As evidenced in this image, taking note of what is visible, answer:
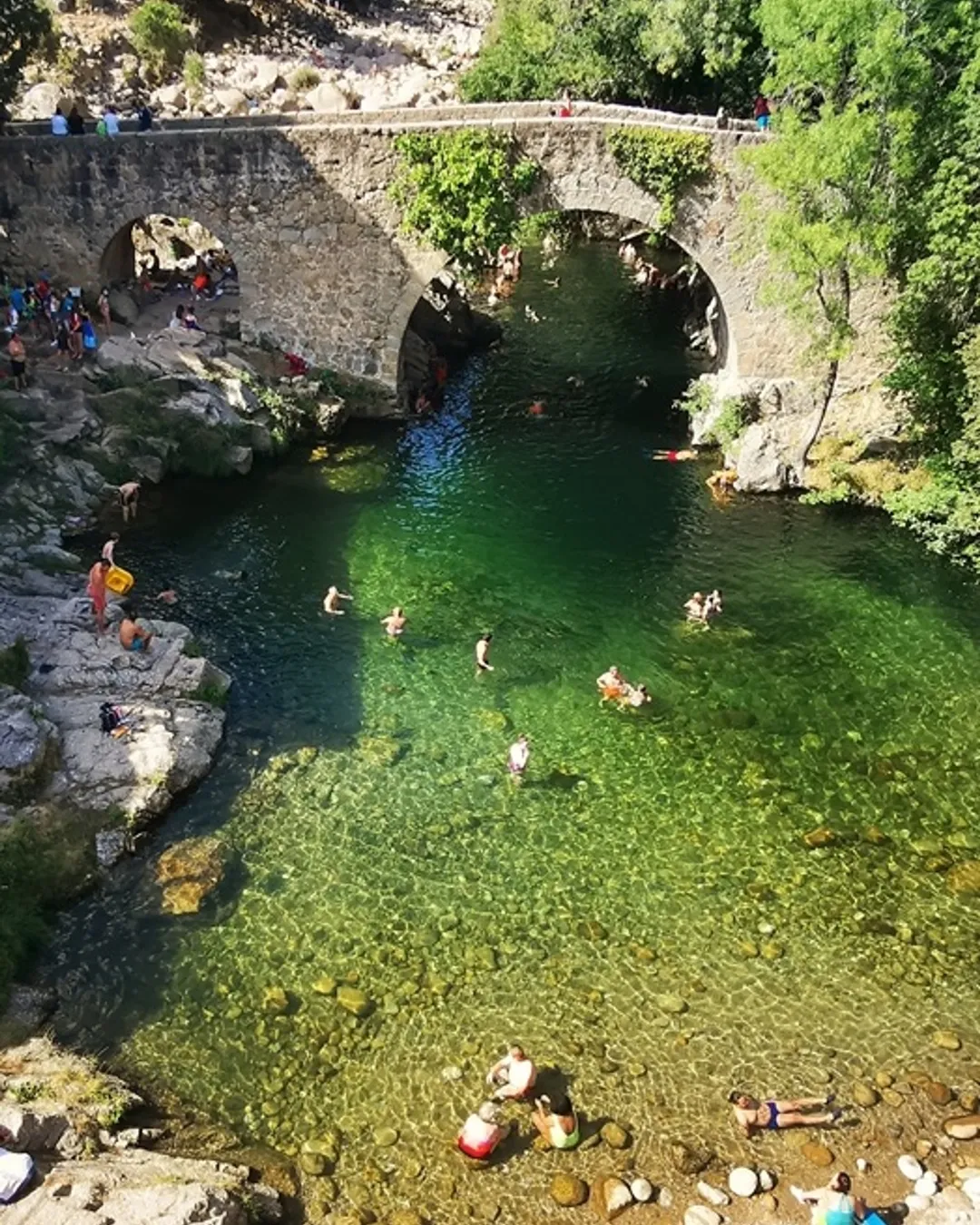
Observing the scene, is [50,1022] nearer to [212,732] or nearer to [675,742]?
[212,732]

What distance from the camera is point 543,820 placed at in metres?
17.6

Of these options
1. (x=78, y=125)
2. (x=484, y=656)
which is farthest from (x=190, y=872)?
(x=78, y=125)

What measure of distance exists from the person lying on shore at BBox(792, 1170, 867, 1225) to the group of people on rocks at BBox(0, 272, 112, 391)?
25958mm

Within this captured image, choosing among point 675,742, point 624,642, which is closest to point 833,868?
point 675,742

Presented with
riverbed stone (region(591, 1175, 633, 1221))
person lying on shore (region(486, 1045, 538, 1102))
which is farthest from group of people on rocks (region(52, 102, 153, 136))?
riverbed stone (region(591, 1175, 633, 1221))

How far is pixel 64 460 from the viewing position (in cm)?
2561

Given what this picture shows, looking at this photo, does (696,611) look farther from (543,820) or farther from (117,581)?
(117,581)

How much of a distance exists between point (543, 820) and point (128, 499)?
14189 millimetres

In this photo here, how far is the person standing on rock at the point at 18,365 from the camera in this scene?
26.4 meters

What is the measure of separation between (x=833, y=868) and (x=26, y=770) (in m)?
13.2

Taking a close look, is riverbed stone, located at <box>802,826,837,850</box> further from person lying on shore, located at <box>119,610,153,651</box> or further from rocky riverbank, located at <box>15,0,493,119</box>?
rocky riverbank, located at <box>15,0,493,119</box>

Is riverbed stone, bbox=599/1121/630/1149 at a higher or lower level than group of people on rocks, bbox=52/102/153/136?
lower

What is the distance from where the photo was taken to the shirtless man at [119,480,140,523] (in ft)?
82.9

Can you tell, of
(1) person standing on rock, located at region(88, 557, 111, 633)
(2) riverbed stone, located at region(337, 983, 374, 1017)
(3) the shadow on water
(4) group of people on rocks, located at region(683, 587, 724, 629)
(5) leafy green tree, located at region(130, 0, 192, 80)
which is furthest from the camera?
(5) leafy green tree, located at region(130, 0, 192, 80)
